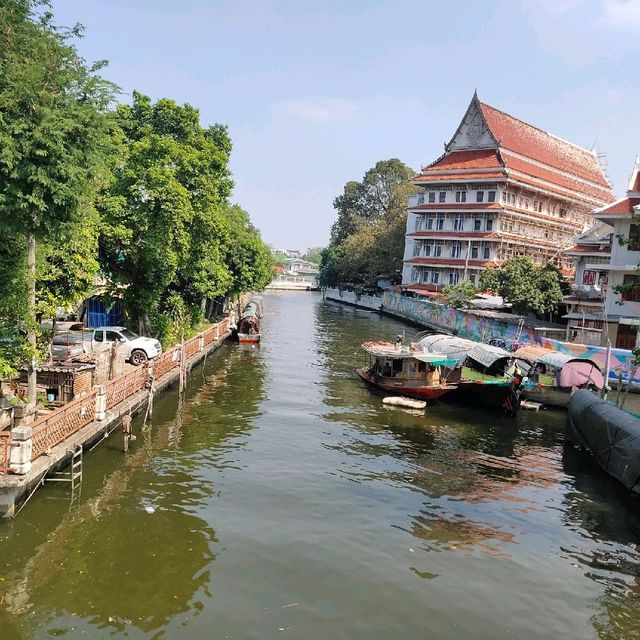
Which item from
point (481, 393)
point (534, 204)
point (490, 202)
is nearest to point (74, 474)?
point (481, 393)

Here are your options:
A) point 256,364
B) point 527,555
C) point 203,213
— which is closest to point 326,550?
point 527,555

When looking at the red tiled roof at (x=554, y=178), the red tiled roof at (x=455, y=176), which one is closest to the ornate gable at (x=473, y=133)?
the red tiled roof at (x=554, y=178)

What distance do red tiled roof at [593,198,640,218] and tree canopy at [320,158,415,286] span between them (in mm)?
43796

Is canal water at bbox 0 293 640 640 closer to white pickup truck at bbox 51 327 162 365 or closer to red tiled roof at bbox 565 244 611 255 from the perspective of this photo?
white pickup truck at bbox 51 327 162 365

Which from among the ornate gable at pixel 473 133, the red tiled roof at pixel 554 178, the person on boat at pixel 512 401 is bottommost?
the person on boat at pixel 512 401

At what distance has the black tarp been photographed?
52.5 ft

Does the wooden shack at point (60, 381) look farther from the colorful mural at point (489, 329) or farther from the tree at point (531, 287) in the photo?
the tree at point (531, 287)

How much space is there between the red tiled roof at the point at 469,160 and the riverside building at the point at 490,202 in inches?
4.3

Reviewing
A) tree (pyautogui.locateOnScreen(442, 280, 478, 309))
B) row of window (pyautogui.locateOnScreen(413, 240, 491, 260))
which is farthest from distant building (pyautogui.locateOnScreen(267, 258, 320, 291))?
tree (pyautogui.locateOnScreen(442, 280, 478, 309))

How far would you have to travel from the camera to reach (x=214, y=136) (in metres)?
32.9

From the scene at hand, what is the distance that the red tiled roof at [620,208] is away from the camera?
3192 centimetres

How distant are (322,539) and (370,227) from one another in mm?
71948

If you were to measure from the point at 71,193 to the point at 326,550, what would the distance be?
9.02m

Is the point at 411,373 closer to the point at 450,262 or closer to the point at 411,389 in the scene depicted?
the point at 411,389
